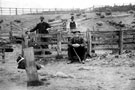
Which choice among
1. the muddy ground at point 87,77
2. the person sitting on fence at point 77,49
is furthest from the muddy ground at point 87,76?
the person sitting on fence at point 77,49

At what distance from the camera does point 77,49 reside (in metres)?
11.2

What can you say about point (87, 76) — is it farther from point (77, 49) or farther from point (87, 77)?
point (77, 49)

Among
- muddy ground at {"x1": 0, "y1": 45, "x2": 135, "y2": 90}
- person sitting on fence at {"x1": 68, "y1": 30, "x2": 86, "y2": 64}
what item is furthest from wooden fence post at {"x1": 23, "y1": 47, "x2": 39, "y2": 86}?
person sitting on fence at {"x1": 68, "y1": 30, "x2": 86, "y2": 64}

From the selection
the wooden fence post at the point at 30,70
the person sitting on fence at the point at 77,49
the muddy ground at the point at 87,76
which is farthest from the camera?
the person sitting on fence at the point at 77,49

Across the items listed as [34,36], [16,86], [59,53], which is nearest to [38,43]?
[34,36]

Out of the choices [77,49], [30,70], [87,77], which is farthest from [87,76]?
[77,49]

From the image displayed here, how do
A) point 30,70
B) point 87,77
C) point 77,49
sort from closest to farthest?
1. point 30,70
2. point 87,77
3. point 77,49

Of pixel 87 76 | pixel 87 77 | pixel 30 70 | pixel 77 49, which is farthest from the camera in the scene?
pixel 77 49

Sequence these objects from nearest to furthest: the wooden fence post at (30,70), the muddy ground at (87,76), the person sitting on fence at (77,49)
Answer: the muddy ground at (87,76) < the wooden fence post at (30,70) < the person sitting on fence at (77,49)

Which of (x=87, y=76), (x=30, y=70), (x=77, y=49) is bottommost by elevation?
(x=87, y=76)

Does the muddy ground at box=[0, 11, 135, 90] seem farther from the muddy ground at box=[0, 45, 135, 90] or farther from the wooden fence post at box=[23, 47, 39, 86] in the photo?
the wooden fence post at box=[23, 47, 39, 86]

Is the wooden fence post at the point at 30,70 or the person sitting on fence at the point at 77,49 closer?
the wooden fence post at the point at 30,70

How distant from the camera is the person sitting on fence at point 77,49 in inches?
434

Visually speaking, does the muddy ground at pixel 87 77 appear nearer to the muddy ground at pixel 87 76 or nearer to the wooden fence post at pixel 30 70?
the muddy ground at pixel 87 76
